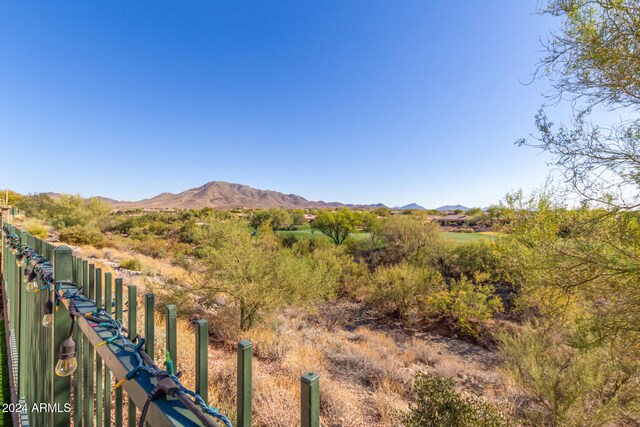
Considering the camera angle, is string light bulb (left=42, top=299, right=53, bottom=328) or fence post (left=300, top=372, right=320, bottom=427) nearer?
fence post (left=300, top=372, right=320, bottom=427)

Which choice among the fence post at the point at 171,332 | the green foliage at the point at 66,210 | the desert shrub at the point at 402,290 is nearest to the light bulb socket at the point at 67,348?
the fence post at the point at 171,332

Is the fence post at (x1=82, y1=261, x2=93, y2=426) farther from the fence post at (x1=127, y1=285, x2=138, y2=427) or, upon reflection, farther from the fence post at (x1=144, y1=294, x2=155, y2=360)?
the fence post at (x1=144, y1=294, x2=155, y2=360)

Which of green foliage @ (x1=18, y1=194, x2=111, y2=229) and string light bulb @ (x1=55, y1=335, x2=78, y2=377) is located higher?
green foliage @ (x1=18, y1=194, x2=111, y2=229)

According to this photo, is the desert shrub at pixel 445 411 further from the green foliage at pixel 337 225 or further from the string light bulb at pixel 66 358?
the green foliage at pixel 337 225

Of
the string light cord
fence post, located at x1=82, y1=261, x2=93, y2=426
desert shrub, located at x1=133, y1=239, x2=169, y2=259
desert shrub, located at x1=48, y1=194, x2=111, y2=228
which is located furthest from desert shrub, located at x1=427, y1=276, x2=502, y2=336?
desert shrub, located at x1=48, y1=194, x2=111, y2=228

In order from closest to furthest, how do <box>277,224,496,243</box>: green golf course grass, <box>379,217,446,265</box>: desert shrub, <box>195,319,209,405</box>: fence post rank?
<box>195,319,209,405</box>: fence post
<box>379,217,446,265</box>: desert shrub
<box>277,224,496,243</box>: green golf course grass

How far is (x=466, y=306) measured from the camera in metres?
12.7

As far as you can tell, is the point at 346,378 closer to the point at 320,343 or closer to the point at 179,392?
Result: the point at 320,343

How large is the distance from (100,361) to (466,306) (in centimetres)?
1440

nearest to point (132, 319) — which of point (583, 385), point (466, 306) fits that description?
point (583, 385)

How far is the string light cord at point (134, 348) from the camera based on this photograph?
731 millimetres

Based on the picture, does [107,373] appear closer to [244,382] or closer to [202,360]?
[202,360]

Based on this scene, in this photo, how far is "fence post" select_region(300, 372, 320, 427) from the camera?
26.2 inches

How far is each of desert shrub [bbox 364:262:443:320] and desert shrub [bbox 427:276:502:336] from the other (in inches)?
40.1
